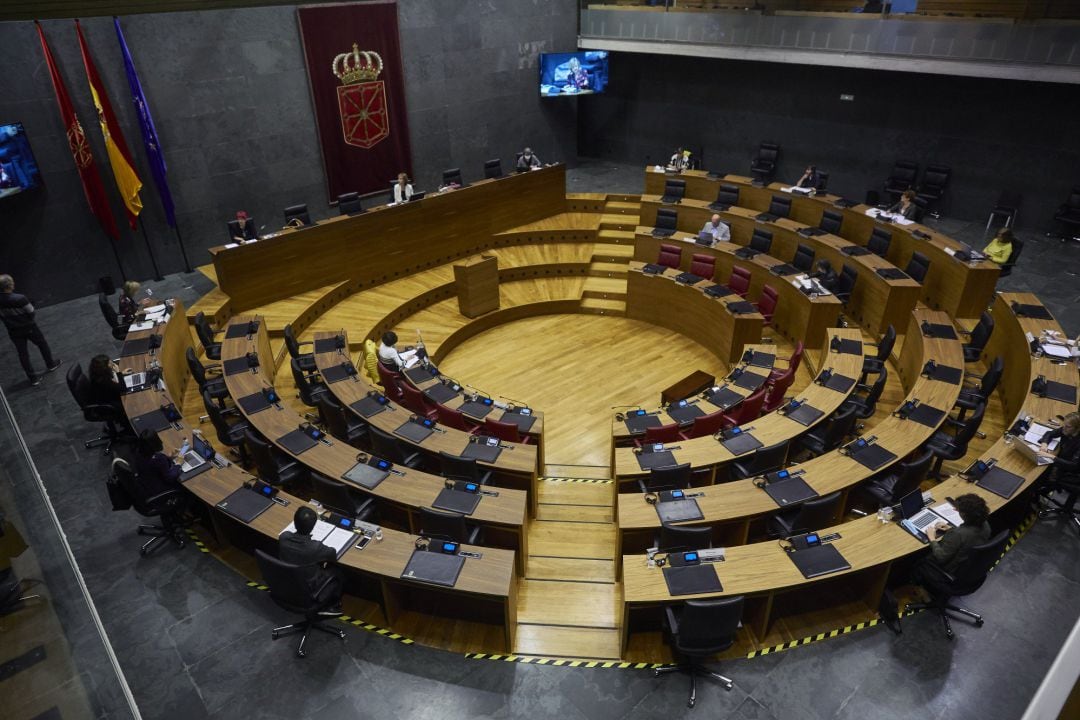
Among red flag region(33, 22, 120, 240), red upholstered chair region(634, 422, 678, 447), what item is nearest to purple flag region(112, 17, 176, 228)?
red flag region(33, 22, 120, 240)

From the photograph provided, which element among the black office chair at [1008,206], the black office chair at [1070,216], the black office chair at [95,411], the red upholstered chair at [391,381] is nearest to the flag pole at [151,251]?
the black office chair at [95,411]

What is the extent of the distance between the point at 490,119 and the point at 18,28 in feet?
29.0

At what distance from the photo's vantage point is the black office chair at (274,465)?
6.59m

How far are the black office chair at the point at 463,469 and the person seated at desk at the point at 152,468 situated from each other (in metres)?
2.47

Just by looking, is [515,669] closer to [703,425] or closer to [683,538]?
[683,538]

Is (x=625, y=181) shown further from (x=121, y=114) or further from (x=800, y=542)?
(x=800, y=542)

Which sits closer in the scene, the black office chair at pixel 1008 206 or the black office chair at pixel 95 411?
the black office chair at pixel 95 411

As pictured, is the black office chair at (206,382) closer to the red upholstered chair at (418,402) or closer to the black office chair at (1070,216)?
the red upholstered chair at (418,402)

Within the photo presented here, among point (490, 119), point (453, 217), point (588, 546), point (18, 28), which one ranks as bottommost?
point (588, 546)

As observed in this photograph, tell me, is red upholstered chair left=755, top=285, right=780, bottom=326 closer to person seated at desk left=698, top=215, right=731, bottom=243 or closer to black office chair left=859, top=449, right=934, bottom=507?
person seated at desk left=698, top=215, right=731, bottom=243

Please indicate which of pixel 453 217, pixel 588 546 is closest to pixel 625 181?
pixel 453 217

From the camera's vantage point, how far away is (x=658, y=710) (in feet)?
15.8

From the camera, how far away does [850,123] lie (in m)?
13.7

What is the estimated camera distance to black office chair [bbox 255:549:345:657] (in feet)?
15.9
